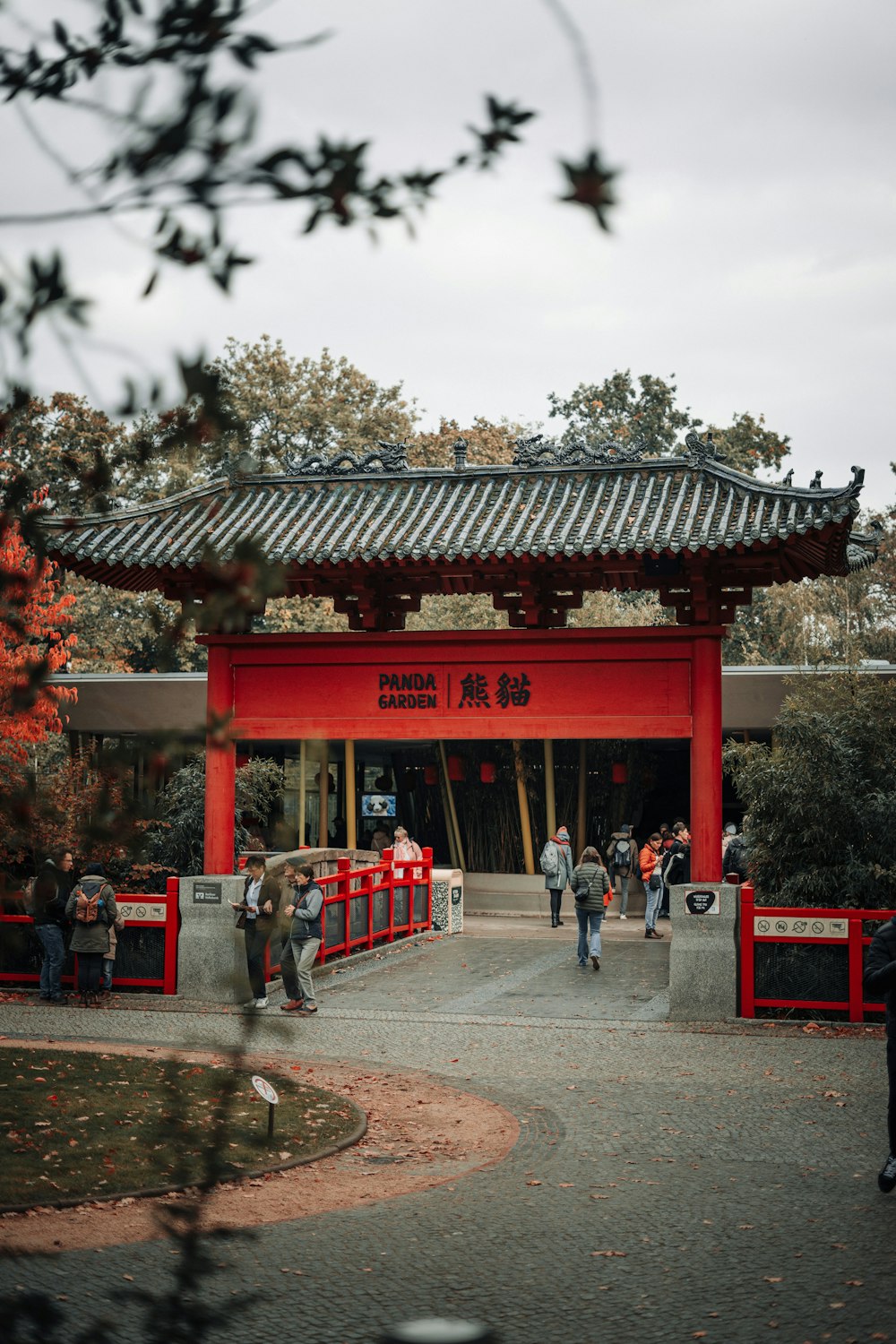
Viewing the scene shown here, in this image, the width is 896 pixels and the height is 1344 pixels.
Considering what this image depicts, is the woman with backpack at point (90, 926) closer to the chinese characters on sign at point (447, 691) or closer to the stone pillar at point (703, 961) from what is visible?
the chinese characters on sign at point (447, 691)

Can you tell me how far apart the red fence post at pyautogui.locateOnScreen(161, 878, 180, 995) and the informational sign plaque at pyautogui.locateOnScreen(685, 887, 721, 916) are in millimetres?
5663

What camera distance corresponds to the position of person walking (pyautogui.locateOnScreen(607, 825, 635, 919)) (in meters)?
25.9

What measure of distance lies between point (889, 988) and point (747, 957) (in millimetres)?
5961

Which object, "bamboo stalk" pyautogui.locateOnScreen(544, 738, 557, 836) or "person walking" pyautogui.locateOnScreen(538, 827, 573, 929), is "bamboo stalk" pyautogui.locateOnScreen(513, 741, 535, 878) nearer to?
"bamboo stalk" pyautogui.locateOnScreen(544, 738, 557, 836)

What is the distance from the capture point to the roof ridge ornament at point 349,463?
56.7 ft

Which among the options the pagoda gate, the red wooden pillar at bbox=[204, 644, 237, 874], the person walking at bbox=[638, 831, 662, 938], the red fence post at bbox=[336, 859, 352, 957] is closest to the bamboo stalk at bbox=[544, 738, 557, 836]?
the person walking at bbox=[638, 831, 662, 938]

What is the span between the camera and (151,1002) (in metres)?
15.1

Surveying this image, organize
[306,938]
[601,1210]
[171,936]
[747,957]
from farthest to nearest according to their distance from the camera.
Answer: [171,936]
[306,938]
[747,957]
[601,1210]

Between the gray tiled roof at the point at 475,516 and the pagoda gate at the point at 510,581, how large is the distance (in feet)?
0.10

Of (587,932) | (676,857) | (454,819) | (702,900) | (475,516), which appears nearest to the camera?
(702,900)

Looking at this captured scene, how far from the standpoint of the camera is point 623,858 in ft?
84.9

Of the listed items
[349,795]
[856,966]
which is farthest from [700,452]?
[349,795]

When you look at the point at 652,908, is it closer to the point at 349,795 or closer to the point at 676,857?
the point at 676,857

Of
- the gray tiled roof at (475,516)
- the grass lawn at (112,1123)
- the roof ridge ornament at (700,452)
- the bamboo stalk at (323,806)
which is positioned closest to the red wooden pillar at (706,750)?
the gray tiled roof at (475,516)
